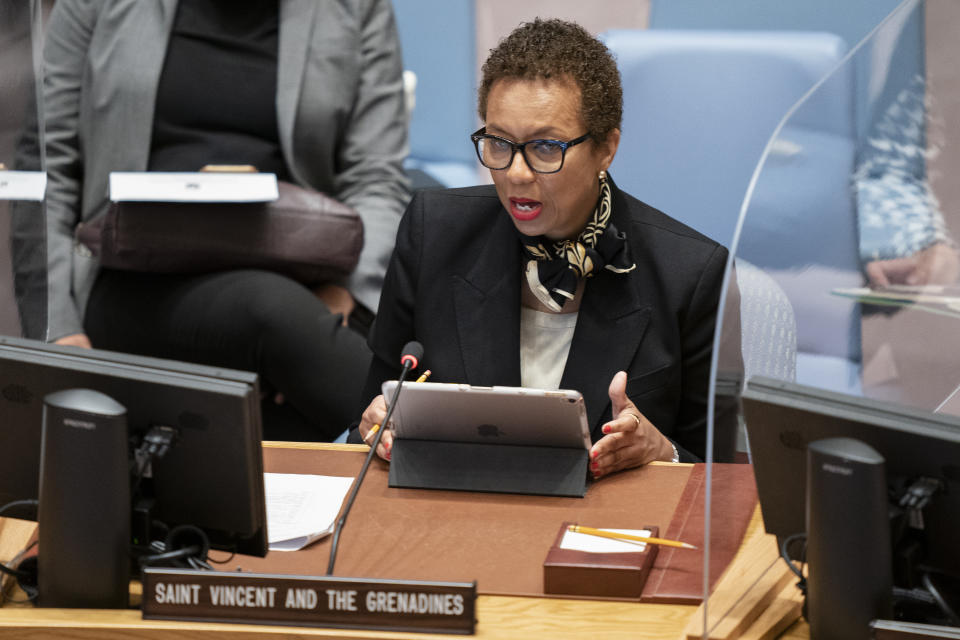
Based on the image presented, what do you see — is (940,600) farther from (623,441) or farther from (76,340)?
(76,340)

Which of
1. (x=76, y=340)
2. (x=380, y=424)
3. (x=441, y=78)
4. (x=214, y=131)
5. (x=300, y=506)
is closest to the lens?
(x=300, y=506)

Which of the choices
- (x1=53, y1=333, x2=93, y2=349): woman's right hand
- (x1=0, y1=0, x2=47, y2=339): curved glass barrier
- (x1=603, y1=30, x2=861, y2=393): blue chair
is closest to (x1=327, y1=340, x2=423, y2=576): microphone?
(x1=0, y1=0, x2=47, y2=339): curved glass barrier

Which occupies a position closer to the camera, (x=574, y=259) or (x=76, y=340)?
(x=574, y=259)

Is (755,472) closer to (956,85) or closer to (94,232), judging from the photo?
(956,85)

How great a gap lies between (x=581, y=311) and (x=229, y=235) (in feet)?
3.35

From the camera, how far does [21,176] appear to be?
201cm


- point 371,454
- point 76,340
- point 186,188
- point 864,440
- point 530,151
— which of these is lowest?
point 76,340

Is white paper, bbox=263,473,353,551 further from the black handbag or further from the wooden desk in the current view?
the black handbag

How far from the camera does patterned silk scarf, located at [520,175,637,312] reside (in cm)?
189

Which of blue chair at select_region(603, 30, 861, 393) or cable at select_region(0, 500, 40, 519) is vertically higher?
blue chair at select_region(603, 30, 861, 393)

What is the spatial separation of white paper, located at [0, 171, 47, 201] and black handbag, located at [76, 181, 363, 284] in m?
0.52

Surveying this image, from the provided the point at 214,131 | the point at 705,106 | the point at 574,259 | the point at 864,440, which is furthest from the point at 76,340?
the point at 864,440

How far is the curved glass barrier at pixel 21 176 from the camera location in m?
1.99

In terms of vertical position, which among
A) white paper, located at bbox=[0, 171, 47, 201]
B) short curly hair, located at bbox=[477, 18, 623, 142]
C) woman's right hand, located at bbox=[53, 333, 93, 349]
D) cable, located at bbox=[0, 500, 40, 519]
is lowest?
woman's right hand, located at bbox=[53, 333, 93, 349]
